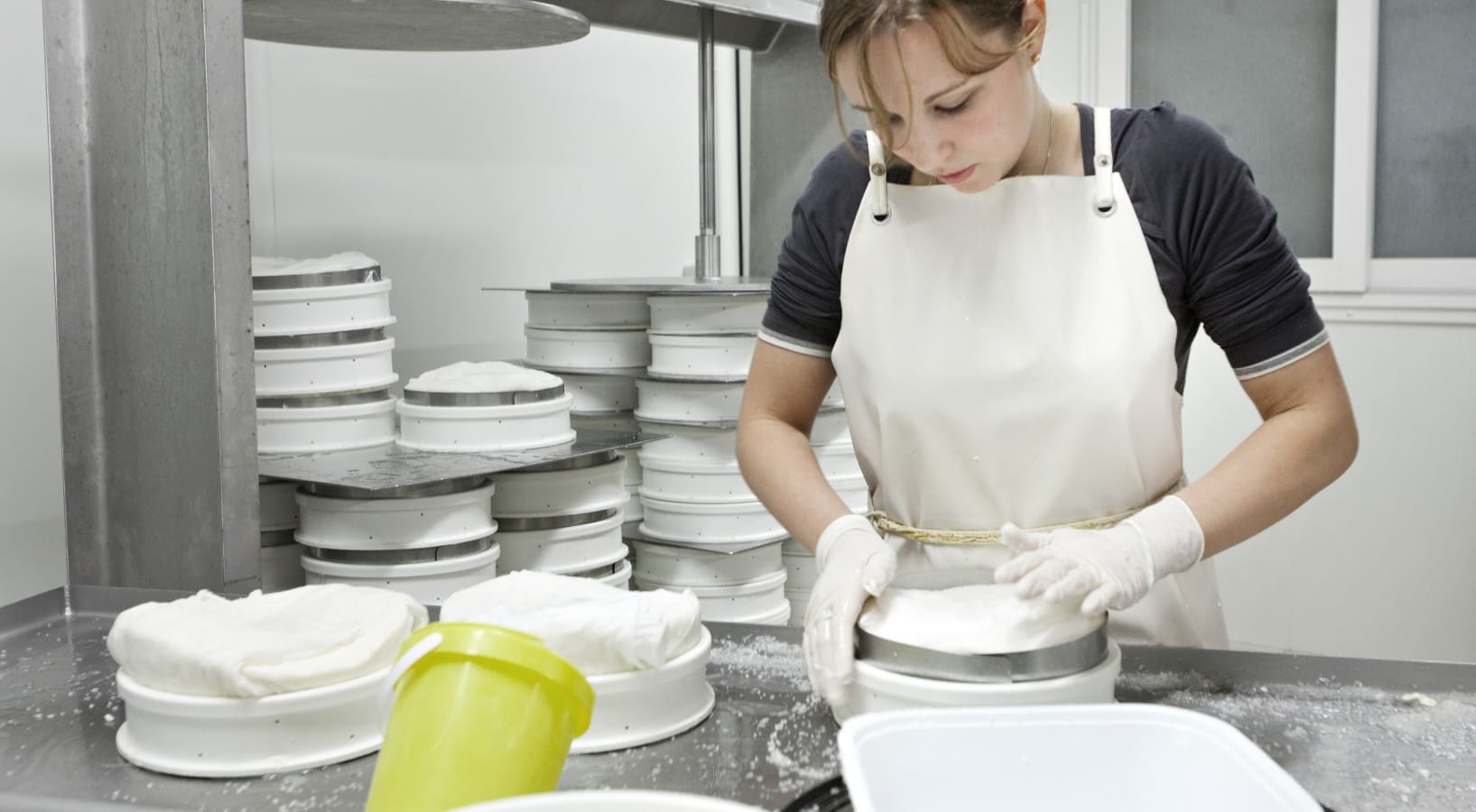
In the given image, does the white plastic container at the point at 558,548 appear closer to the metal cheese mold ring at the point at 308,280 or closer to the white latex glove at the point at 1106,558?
the metal cheese mold ring at the point at 308,280

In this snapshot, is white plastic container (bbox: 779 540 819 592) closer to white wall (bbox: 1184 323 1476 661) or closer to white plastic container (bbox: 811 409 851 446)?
white plastic container (bbox: 811 409 851 446)

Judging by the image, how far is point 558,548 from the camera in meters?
2.36

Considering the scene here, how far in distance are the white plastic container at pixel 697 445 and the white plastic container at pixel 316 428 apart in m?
0.64

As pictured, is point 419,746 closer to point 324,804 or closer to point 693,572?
point 324,804

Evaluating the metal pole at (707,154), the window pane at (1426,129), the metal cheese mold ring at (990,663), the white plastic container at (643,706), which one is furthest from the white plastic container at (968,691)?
the window pane at (1426,129)

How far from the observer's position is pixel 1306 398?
145 cm

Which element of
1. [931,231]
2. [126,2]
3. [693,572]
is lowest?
[693,572]

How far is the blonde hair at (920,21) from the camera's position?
4.31ft

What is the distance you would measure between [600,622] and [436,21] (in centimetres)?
132

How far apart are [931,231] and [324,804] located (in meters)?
0.94

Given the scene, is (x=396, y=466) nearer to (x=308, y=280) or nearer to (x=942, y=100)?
(x=308, y=280)

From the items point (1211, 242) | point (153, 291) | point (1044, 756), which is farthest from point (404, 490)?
point (1044, 756)

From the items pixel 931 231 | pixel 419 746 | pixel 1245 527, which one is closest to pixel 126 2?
pixel 931 231

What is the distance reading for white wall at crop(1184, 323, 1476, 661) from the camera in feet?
12.0
